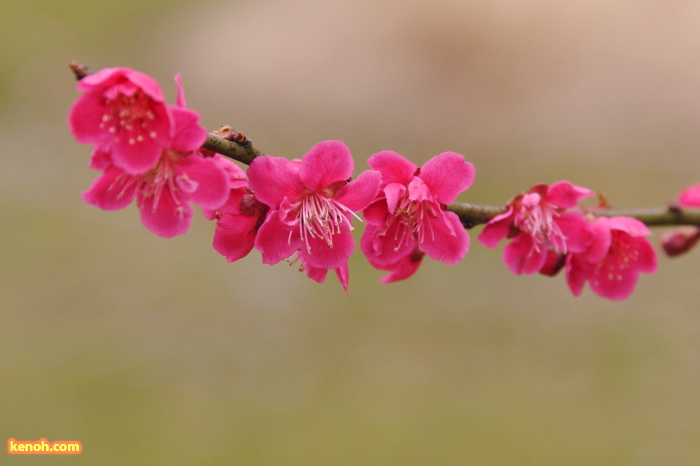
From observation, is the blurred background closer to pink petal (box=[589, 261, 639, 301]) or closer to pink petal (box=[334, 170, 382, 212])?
pink petal (box=[589, 261, 639, 301])

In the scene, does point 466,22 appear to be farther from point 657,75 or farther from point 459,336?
point 459,336

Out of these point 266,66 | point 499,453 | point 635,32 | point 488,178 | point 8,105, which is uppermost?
point 635,32

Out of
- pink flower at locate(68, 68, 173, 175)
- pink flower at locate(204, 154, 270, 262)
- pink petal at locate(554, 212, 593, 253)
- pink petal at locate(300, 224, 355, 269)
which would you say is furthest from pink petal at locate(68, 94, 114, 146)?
pink petal at locate(554, 212, 593, 253)

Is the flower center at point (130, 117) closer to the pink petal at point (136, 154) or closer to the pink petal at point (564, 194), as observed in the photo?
the pink petal at point (136, 154)

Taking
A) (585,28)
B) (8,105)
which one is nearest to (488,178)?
(585,28)

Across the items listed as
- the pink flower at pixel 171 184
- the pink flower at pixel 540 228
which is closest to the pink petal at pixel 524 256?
the pink flower at pixel 540 228

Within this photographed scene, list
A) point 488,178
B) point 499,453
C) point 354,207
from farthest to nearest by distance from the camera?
point 488,178 → point 499,453 → point 354,207

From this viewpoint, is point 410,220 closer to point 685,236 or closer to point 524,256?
point 524,256
